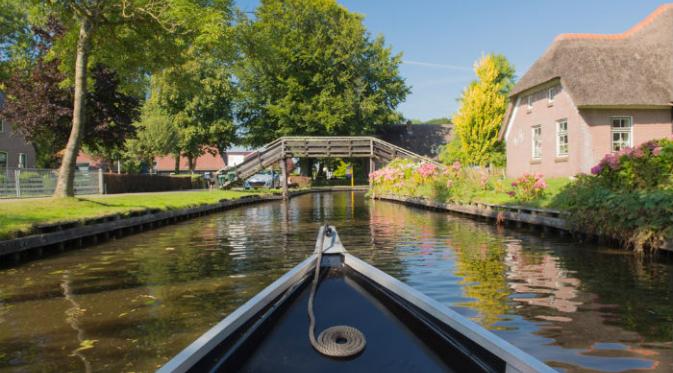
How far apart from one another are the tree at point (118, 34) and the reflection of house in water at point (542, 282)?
487 inches

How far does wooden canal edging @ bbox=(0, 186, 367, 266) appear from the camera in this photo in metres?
11.2

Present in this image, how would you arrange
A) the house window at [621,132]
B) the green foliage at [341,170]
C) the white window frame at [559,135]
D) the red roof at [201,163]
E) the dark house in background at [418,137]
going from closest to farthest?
the house window at [621,132] → the white window frame at [559,135] → the dark house in background at [418,137] → the green foliage at [341,170] → the red roof at [201,163]

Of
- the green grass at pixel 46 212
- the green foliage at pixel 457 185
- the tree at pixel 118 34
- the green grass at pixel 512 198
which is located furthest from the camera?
the green foliage at pixel 457 185

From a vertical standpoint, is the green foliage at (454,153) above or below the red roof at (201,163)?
below

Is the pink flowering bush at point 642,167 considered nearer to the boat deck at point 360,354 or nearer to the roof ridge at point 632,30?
the boat deck at point 360,354

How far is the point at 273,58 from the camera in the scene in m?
22.8

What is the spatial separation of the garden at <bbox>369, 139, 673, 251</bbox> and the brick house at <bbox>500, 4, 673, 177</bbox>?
5501 mm

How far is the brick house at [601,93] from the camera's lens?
83.8 feet

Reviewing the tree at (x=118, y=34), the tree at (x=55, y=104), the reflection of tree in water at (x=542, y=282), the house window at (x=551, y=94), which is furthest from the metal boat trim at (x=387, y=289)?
the tree at (x=55, y=104)

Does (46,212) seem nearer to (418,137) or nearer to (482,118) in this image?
(482,118)

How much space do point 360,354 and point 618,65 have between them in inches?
1080

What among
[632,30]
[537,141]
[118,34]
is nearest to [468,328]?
[118,34]

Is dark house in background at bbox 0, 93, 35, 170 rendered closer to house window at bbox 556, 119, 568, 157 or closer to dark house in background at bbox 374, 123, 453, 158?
house window at bbox 556, 119, 568, 157

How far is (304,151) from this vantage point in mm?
39562
